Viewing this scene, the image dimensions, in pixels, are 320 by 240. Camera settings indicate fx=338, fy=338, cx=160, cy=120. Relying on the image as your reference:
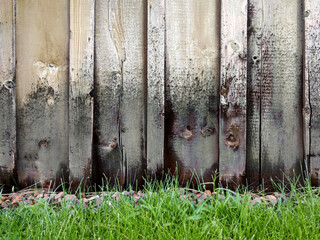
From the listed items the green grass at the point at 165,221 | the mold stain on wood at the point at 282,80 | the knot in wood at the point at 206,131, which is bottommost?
the green grass at the point at 165,221

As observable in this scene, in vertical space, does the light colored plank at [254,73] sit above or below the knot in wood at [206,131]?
above

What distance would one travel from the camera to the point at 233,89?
210cm

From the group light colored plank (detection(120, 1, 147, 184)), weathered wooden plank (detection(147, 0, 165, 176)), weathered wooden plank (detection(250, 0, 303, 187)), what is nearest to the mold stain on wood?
weathered wooden plank (detection(250, 0, 303, 187))

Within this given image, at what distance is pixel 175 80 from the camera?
7.06ft

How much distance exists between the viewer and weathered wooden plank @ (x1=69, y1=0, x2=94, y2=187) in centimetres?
212

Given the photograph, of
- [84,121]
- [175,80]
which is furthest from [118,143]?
[175,80]

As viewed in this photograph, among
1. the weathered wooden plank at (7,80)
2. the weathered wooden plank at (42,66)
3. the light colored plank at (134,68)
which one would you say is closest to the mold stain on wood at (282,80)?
the light colored plank at (134,68)

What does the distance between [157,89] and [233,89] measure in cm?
47

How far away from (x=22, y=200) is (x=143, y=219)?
2.65 ft

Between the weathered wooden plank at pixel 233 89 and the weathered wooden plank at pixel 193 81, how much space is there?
0.06m

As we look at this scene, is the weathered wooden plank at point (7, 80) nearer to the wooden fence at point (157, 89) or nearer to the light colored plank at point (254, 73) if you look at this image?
the wooden fence at point (157, 89)

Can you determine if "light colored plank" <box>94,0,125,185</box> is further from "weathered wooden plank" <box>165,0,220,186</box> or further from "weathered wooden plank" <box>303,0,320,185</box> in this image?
"weathered wooden plank" <box>303,0,320,185</box>

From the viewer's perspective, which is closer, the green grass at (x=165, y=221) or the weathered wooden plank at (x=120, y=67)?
the green grass at (x=165, y=221)

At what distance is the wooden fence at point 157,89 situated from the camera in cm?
211
